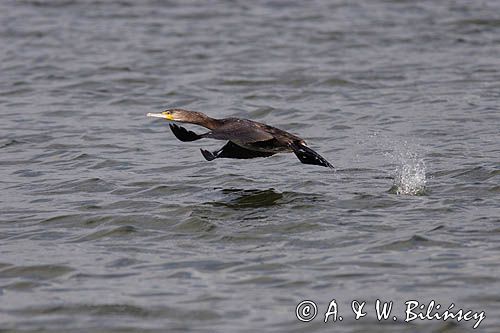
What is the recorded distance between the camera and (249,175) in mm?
9867

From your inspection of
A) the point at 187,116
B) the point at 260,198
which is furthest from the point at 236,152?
the point at 187,116

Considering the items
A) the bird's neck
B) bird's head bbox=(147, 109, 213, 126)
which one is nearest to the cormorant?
the bird's neck

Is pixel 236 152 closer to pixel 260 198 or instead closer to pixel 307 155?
pixel 260 198

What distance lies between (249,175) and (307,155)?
1.12 metres

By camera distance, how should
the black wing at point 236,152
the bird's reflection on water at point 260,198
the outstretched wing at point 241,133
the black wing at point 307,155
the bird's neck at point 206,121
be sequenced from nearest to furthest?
the outstretched wing at point 241,133
the black wing at point 307,155
the bird's reflection on water at point 260,198
the black wing at point 236,152
the bird's neck at point 206,121

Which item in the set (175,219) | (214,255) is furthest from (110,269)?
(175,219)

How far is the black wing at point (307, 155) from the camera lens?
28.3 ft

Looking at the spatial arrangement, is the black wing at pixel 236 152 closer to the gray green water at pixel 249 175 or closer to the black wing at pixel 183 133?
the gray green water at pixel 249 175

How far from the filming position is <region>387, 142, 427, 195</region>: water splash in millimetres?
8883

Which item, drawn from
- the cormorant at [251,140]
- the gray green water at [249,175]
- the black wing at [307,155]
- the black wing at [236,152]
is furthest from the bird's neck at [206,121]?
the black wing at [307,155]

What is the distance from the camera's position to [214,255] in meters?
7.33

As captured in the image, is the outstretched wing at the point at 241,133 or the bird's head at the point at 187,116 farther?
the bird's head at the point at 187,116

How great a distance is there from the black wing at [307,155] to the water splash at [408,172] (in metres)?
0.63

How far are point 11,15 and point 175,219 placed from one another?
1209cm
